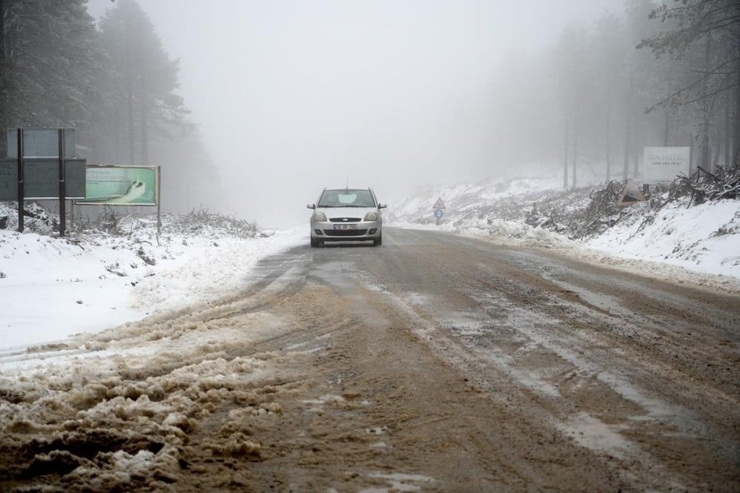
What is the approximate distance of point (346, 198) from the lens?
16188mm

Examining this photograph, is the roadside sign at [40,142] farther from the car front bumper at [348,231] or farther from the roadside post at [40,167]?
the car front bumper at [348,231]

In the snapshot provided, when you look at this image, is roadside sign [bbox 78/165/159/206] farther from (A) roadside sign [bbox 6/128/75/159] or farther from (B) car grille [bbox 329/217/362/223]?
(B) car grille [bbox 329/217/362/223]

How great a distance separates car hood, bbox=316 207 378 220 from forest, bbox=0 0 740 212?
10.5 m

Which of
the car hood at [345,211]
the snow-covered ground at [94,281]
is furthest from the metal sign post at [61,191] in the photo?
the car hood at [345,211]

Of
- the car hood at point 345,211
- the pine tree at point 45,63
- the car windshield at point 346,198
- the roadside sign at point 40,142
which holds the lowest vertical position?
the car hood at point 345,211

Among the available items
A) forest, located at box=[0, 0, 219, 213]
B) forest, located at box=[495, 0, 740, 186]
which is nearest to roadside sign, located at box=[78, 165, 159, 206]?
forest, located at box=[0, 0, 219, 213]

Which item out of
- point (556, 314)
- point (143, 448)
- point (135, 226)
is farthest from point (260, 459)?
point (135, 226)

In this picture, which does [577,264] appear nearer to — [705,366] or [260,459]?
[705,366]

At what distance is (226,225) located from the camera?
22.5 meters

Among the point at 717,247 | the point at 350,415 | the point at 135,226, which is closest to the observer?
the point at 350,415

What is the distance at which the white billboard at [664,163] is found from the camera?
825 inches

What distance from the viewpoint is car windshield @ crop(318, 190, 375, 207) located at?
15.9 m

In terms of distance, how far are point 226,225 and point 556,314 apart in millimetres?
18656

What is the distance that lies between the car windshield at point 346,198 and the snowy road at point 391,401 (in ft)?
31.9
